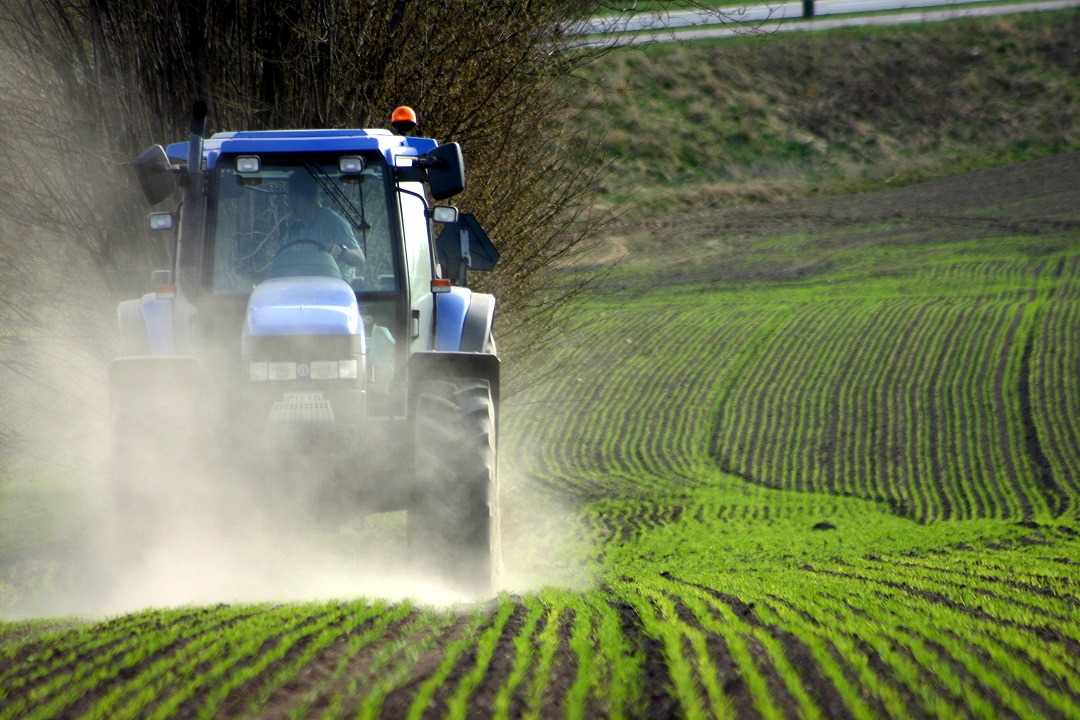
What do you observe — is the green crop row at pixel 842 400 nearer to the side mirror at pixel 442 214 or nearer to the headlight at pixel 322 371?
the side mirror at pixel 442 214

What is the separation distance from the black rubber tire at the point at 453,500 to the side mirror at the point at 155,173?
1.91 metres

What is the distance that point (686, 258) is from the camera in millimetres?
47969

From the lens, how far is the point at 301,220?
19.9 ft

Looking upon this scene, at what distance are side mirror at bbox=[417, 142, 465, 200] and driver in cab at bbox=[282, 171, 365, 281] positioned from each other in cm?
54

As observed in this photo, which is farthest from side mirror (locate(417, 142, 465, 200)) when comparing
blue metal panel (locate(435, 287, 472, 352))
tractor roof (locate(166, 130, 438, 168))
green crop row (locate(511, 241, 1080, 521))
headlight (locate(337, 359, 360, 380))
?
green crop row (locate(511, 241, 1080, 521))

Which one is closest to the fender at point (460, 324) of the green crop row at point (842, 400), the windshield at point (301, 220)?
the windshield at point (301, 220)

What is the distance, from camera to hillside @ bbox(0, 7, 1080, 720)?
376 centimetres

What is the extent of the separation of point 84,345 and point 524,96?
5.43m

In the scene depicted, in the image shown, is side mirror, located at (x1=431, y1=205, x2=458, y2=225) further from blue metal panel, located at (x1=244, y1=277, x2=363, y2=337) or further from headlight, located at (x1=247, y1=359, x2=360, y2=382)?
headlight, located at (x1=247, y1=359, x2=360, y2=382)

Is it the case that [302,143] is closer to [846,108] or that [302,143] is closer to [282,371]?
[282,371]

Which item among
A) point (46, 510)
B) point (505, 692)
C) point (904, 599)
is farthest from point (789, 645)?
Answer: point (46, 510)

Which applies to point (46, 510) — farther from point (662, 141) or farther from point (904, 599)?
point (662, 141)

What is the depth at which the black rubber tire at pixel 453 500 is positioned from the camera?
5.45 meters

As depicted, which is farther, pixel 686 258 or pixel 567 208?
pixel 686 258
